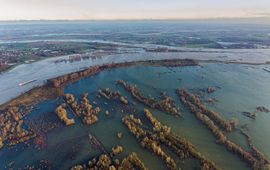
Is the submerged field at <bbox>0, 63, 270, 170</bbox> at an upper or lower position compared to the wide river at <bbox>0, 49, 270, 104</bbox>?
upper

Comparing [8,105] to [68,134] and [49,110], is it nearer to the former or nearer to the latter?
[49,110]

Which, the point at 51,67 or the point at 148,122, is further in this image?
the point at 51,67

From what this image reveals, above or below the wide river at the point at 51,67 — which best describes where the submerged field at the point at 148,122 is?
above

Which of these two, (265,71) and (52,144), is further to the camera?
(265,71)

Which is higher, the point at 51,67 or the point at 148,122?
the point at 148,122

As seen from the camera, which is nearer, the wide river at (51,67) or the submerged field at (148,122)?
the submerged field at (148,122)

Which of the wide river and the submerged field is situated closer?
the submerged field

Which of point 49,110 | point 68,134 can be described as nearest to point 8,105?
point 49,110

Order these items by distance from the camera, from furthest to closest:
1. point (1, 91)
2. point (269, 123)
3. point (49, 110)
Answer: point (1, 91) → point (49, 110) → point (269, 123)
